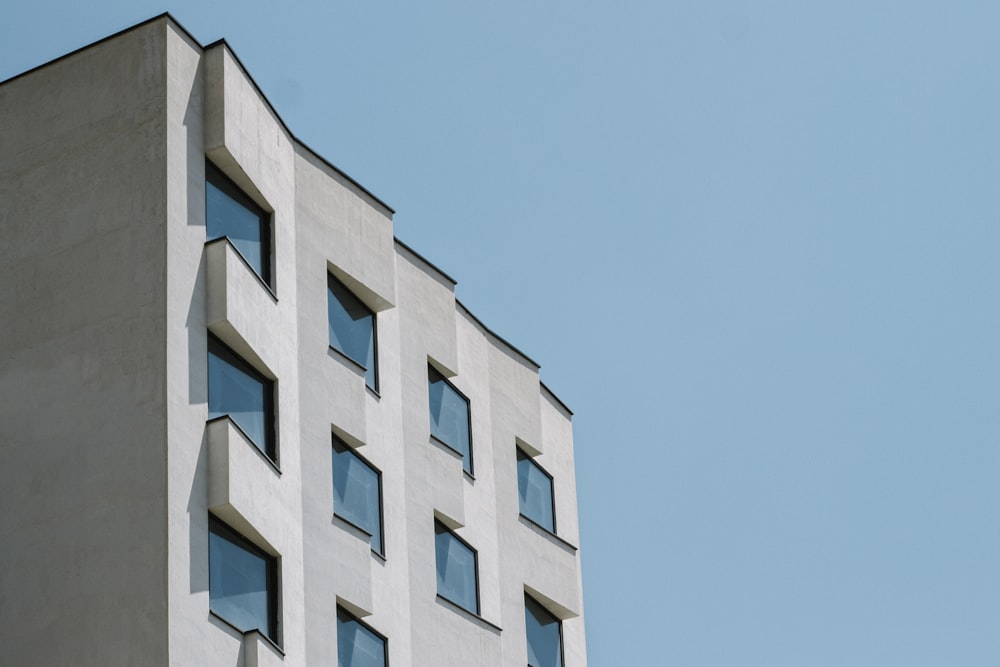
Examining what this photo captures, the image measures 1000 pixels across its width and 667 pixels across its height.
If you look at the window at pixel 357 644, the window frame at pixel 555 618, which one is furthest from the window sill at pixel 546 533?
the window at pixel 357 644

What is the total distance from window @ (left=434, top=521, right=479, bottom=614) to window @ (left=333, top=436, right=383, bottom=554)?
2.19m

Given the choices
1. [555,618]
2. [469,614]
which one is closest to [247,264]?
[469,614]

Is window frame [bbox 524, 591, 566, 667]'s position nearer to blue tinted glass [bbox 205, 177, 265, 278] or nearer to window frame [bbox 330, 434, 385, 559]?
window frame [bbox 330, 434, 385, 559]

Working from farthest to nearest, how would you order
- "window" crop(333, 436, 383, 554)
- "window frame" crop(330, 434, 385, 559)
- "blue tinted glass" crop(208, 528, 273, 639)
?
"window" crop(333, 436, 383, 554) < "window frame" crop(330, 434, 385, 559) < "blue tinted glass" crop(208, 528, 273, 639)

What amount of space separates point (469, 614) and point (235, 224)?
870 cm

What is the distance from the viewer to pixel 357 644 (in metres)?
29.4

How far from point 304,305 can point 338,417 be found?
6.31 feet

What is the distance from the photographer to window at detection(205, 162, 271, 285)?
1109 inches

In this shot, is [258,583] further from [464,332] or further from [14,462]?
[464,332]

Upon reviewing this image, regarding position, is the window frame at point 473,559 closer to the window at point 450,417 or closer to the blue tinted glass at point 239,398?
the window at point 450,417

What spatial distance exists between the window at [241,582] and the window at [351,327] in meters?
5.57

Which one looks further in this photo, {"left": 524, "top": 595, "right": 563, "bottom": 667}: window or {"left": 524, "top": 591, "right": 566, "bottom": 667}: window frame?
{"left": 524, "top": 591, "right": 566, "bottom": 667}: window frame

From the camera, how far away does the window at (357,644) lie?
28.9 metres

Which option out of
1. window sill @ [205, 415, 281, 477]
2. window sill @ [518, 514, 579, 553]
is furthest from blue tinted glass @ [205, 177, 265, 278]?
window sill @ [518, 514, 579, 553]
